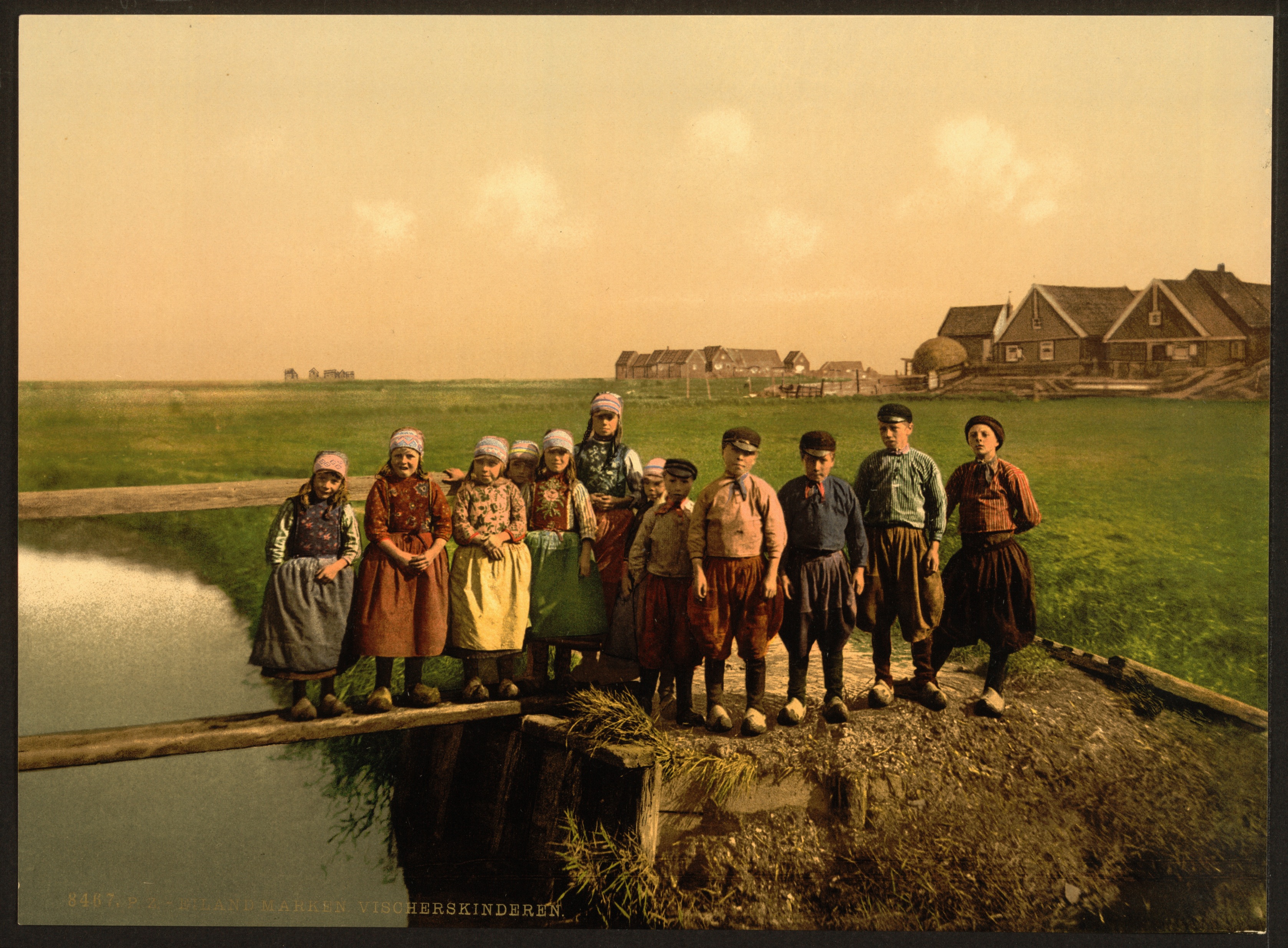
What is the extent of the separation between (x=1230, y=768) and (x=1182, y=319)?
94.6 inches

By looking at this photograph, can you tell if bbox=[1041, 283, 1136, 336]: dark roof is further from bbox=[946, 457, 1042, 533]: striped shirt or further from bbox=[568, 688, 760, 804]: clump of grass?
bbox=[568, 688, 760, 804]: clump of grass

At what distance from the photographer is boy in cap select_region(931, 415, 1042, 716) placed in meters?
4.56

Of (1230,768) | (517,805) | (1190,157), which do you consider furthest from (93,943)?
(1190,157)

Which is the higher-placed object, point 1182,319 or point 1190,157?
point 1190,157

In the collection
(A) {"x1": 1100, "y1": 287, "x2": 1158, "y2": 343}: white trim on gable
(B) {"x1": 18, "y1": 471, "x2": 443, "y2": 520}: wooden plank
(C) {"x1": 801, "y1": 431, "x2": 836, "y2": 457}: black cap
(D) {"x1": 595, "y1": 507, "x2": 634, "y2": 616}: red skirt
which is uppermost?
(A) {"x1": 1100, "y1": 287, "x2": 1158, "y2": 343}: white trim on gable

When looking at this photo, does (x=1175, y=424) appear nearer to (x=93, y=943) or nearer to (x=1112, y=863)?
(x=1112, y=863)

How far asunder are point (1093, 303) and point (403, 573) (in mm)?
4071

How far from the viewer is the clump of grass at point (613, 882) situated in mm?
4406

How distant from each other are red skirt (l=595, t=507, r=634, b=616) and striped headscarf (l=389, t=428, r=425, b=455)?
93cm

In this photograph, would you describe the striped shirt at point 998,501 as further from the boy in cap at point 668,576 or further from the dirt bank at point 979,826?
the boy in cap at point 668,576

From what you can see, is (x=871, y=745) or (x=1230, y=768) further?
(x=1230, y=768)

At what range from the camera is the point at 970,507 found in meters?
4.60

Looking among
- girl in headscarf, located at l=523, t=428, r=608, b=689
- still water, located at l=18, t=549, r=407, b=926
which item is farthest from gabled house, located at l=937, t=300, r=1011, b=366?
still water, located at l=18, t=549, r=407, b=926

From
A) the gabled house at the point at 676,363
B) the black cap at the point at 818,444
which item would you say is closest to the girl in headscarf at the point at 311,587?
the gabled house at the point at 676,363
